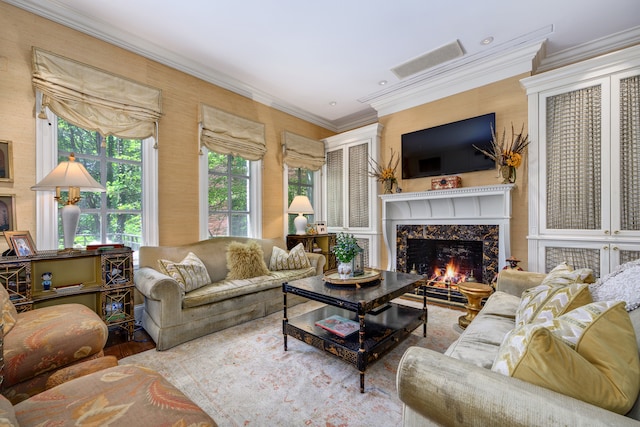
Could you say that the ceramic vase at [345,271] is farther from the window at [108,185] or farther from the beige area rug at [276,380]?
the window at [108,185]

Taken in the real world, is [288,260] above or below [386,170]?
below

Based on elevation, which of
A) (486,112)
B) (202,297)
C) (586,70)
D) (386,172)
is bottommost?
(202,297)

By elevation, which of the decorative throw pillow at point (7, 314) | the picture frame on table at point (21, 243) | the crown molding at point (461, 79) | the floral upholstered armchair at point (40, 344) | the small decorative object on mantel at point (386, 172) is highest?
the crown molding at point (461, 79)

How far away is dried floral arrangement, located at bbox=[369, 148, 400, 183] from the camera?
4.15 metres

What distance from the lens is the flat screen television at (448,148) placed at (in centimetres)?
343

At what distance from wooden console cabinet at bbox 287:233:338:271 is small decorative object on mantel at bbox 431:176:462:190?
1.82m

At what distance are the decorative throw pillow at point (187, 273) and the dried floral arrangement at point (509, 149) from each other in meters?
3.45

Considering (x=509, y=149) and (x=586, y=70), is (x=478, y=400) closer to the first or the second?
(x=509, y=149)

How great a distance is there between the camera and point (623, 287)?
4.42ft

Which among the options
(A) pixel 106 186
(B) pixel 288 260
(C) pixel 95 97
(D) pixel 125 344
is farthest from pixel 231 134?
(D) pixel 125 344

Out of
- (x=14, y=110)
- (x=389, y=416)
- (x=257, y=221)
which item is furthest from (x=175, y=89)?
(x=389, y=416)

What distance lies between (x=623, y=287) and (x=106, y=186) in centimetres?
401

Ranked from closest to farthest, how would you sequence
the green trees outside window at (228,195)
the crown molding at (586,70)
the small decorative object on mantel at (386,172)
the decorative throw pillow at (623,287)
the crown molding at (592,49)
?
the decorative throw pillow at (623,287) → the crown molding at (586,70) → the crown molding at (592,49) → the green trees outside window at (228,195) → the small decorative object on mantel at (386,172)

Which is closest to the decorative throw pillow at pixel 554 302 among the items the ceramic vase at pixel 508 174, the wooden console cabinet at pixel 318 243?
the ceramic vase at pixel 508 174
